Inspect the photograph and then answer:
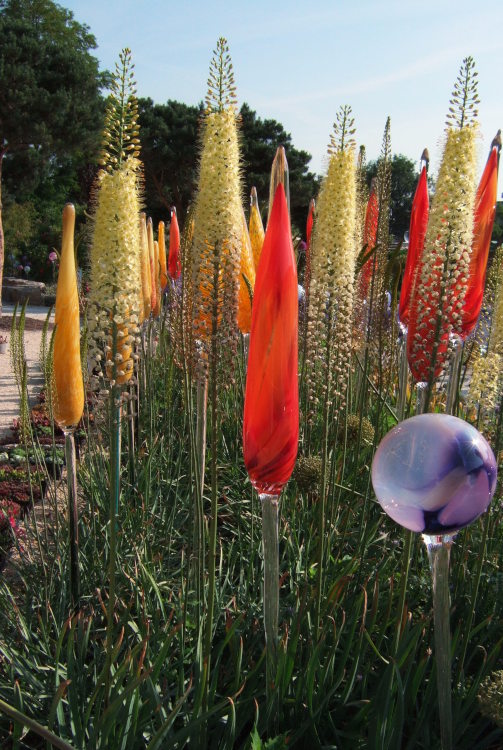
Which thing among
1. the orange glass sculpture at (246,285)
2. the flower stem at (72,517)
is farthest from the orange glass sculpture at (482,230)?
the flower stem at (72,517)

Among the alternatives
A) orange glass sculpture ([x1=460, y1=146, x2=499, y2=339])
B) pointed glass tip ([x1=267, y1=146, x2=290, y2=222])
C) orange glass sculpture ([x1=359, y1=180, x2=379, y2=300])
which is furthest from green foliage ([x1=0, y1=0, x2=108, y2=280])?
pointed glass tip ([x1=267, y1=146, x2=290, y2=222])

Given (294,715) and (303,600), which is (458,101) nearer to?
(303,600)

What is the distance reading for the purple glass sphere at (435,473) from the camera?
51.8 inches

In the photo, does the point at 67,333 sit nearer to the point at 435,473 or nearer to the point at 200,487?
the point at 200,487

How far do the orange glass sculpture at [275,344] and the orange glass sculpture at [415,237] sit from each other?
2.72 ft

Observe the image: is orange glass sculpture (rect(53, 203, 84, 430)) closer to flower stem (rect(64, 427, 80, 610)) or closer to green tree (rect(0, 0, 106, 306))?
flower stem (rect(64, 427, 80, 610))

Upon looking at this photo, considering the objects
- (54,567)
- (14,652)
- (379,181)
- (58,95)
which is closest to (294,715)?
(14,652)

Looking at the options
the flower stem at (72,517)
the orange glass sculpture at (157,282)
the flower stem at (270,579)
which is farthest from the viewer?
the orange glass sculpture at (157,282)

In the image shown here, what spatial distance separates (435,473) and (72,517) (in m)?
1.75

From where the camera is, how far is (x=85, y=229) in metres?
2.05

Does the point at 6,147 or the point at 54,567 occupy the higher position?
the point at 6,147

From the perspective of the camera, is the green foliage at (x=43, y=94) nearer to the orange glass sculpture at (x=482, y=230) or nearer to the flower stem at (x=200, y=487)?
the flower stem at (x=200, y=487)

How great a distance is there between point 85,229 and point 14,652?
4.83ft

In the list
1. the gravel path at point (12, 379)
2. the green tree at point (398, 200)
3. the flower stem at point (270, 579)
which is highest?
the green tree at point (398, 200)
